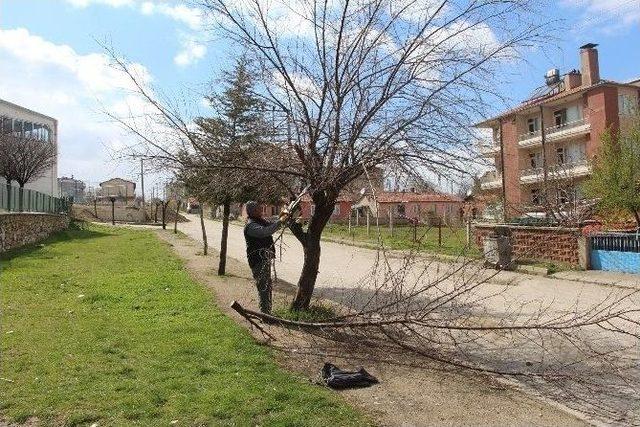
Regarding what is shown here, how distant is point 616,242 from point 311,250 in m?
10.7

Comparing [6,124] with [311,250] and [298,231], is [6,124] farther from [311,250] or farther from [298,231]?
[311,250]

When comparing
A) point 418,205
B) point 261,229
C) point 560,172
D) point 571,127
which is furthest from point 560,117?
point 261,229

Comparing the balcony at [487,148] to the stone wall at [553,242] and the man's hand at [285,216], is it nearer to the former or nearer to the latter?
the man's hand at [285,216]

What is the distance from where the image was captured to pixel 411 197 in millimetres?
7105

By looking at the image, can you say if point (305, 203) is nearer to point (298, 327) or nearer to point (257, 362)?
point (298, 327)

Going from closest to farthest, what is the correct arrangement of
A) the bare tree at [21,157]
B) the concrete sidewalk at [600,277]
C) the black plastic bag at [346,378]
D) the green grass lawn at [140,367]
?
the green grass lawn at [140,367]
the black plastic bag at [346,378]
the concrete sidewalk at [600,277]
the bare tree at [21,157]

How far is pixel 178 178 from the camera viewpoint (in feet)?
29.7

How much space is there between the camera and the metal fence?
21.1 m

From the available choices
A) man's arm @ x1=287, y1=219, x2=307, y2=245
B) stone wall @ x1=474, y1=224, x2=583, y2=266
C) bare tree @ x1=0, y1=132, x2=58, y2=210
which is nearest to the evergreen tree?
stone wall @ x1=474, y1=224, x2=583, y2=266

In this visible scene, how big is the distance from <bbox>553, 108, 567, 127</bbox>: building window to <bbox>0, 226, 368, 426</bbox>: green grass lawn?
112 feet

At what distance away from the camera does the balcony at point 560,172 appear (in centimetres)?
2441

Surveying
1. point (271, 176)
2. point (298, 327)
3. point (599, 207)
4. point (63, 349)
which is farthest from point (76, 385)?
point (599, 207)

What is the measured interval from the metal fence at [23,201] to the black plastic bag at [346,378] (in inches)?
761

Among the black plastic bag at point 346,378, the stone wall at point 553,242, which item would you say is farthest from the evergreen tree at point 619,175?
the black plastic bag at point 346,378
